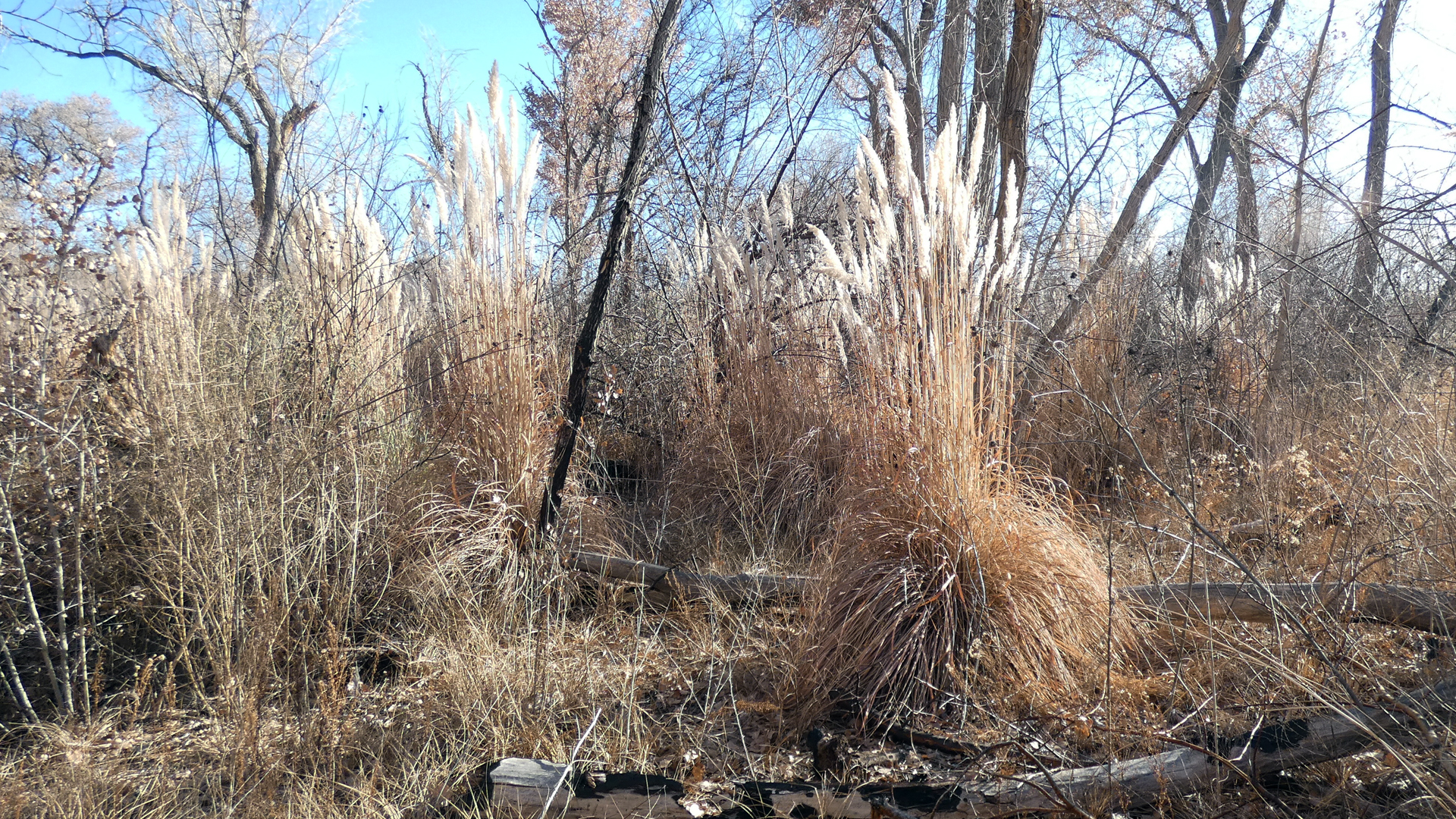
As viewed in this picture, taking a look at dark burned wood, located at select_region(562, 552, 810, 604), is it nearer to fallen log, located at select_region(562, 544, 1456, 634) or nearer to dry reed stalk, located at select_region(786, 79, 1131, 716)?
fallen log, located at select_region(562, 544, 1456, 634)

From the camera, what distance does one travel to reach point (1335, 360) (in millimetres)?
4953

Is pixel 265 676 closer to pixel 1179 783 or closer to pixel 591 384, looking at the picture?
pixel 1179 783

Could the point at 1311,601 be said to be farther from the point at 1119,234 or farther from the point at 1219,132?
the point at 1219,132

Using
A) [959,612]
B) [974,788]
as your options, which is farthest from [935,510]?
[974,788]

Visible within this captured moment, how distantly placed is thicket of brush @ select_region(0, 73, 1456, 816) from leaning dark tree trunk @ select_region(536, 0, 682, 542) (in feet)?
0.79

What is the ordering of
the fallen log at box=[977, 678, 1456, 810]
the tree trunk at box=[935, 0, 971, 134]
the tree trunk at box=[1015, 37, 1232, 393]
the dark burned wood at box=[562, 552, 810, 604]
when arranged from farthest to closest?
the tree trunk at box=[935, 0, 971, 134], the tree trunk at box=[1015, 37, 1232, 393], the dark burned wood at box=[562, 552, 810, 604], the fallen log at box=[977, 678, 1456, 810]

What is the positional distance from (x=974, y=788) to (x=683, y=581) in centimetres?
152

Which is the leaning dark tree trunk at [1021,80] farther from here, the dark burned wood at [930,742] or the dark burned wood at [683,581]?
the dark burned wood at [930,742]

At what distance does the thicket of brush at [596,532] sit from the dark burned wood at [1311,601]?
0.26 feet

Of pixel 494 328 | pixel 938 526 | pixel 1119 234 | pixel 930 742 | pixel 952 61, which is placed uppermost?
pixel 952 61

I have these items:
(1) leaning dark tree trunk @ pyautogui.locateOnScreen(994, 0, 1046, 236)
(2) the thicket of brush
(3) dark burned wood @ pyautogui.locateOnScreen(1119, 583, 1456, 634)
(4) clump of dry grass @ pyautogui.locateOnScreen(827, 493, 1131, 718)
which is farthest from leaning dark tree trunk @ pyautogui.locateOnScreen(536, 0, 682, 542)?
(1) leaning dark tree trunk @ pyautogui.locateOnScreen(994, 0, 1046, 236)

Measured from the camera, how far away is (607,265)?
312 cm

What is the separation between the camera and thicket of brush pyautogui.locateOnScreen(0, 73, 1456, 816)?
2.21m

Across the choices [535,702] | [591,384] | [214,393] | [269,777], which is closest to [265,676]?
[269,777]
